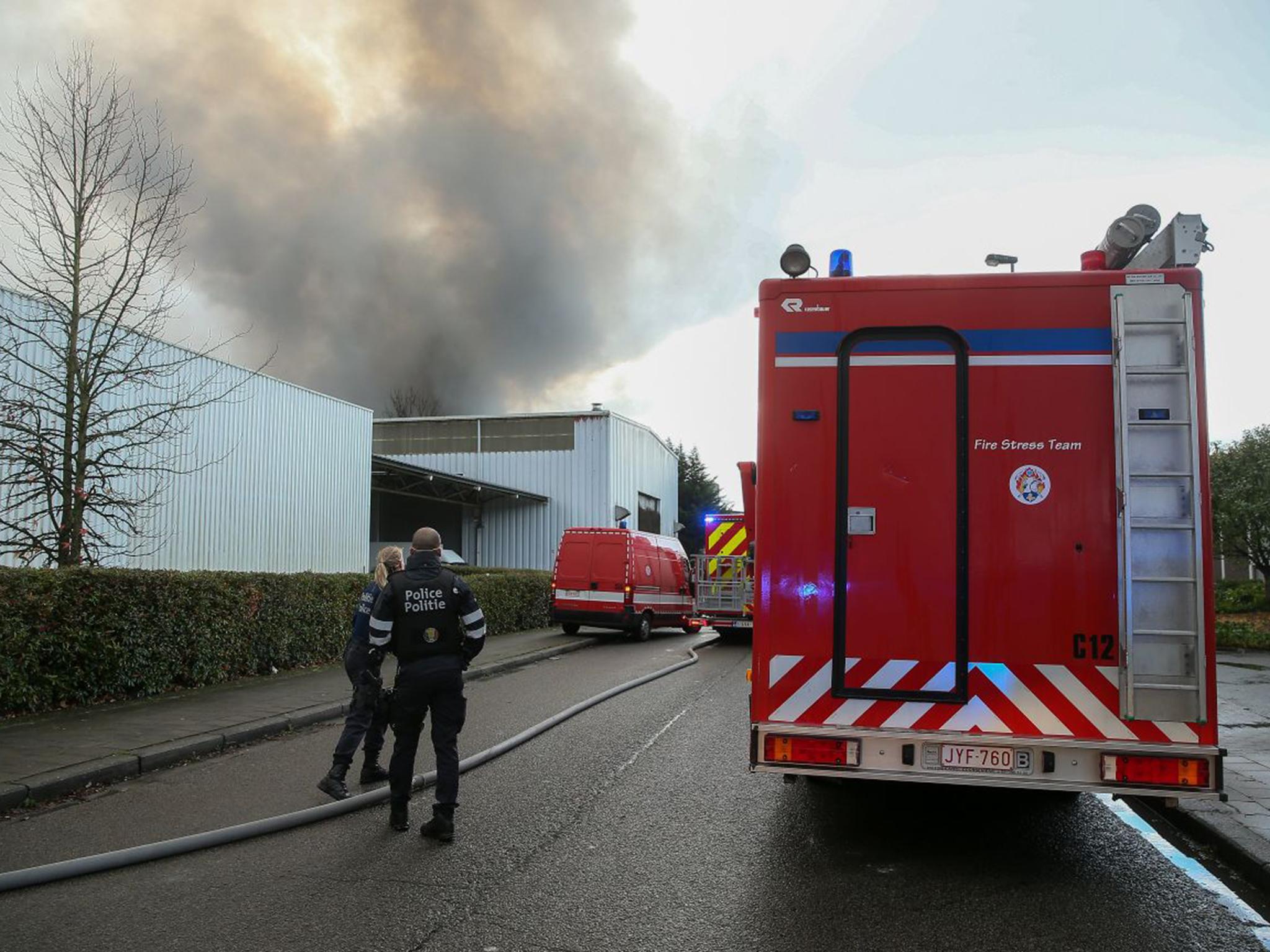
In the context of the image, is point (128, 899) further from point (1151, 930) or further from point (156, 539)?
point (156, 539)

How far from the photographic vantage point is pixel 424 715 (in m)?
5.73

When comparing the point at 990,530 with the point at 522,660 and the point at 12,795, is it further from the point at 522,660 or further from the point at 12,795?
the point at 522,660

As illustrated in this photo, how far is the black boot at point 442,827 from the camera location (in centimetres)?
545

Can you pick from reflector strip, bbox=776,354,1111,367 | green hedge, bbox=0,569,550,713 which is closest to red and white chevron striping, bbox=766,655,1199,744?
reflector strip, bbox=776,354,1111,367

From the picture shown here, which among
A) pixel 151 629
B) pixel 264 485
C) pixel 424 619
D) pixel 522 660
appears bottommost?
pixel 522 660

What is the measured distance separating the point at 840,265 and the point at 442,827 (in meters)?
3.86

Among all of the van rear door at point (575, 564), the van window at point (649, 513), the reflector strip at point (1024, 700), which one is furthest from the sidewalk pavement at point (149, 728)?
the van window at point (649, 513)

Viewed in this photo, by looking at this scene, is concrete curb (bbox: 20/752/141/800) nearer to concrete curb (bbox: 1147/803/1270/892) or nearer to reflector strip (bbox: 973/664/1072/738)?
reflector strip (bbox: 973/664/1072/738)

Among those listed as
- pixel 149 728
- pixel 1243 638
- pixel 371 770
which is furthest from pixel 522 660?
pixel 1243 638

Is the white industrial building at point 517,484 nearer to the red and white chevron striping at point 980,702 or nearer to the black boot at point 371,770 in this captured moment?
the black boot at point 371,770

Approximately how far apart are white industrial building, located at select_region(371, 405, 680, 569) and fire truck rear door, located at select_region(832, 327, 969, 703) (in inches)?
1070

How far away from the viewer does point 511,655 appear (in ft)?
52.2

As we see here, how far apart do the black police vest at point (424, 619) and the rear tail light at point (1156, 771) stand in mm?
3528

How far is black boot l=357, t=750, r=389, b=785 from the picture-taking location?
6805 mm
